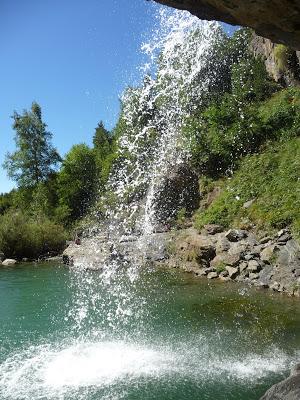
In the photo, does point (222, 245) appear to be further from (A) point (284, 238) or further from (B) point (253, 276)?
(A) point (284, 238)

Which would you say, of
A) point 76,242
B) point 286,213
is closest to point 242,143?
point 286,213

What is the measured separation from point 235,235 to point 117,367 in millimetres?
13252

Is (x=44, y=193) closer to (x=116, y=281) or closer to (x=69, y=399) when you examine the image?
(x=116, y=281)

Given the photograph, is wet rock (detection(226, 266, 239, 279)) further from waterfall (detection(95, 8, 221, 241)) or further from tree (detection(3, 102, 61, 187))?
tree (detection(3, 102, 61, 187))

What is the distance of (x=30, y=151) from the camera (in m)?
57.6

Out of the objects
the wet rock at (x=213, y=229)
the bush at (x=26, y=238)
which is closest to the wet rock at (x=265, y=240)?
the wet rock at (x=213, y=229)

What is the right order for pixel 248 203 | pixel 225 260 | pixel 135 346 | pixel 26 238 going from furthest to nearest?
pixel 26 238 → pixel 248 203 → pixel 225 260 → pixel 135 346

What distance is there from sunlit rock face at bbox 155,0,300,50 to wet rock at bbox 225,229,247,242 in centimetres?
1541

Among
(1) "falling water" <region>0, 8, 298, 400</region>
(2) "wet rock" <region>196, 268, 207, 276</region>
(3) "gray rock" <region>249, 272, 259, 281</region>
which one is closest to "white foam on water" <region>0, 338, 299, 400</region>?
(1) "falling water" <region>0, 8, 298, 400</region>

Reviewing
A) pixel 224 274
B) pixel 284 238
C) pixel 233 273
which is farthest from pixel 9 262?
pixel 284 238

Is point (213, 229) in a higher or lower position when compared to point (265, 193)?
lower

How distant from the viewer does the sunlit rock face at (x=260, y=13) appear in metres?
7.14

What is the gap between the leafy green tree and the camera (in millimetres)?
54969

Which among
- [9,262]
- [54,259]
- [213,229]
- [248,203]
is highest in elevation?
[248,203]
